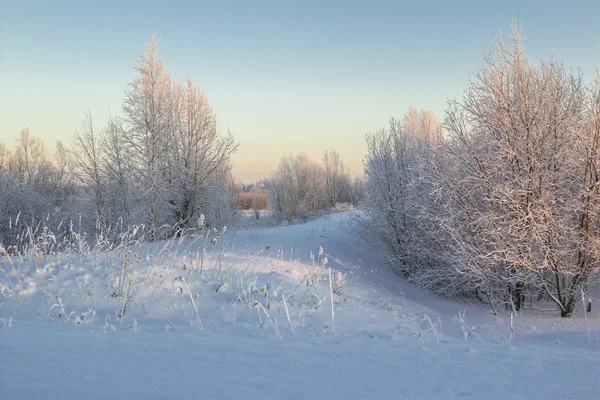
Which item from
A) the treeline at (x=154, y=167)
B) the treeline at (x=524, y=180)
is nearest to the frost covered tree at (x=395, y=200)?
the treeline at (x=524, y=180)

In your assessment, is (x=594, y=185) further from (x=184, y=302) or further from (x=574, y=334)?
(x=184, y=302)

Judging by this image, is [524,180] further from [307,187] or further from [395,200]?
[307,187]

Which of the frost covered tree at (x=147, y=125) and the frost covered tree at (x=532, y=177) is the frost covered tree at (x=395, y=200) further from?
the frost covered tree at (x=147, y=125)

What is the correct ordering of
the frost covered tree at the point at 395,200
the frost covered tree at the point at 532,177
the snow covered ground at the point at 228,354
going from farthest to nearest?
1. the frost covered tree at the point at 395,200
2. the frost covered tree at the point at 532,177
3. the snow covered ground at the point at 228,354

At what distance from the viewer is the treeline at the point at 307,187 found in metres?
43.4

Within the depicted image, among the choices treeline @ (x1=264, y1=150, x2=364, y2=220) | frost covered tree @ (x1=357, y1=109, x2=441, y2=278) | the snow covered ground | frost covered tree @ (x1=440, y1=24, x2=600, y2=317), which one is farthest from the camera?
treeline @ (x1=264, y1=150, x2=364, y2=220)

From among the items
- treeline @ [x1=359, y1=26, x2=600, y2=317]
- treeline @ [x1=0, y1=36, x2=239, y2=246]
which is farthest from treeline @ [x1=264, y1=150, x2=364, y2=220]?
treeline @ [x1=359, y1=26, x2=600, y2=317]

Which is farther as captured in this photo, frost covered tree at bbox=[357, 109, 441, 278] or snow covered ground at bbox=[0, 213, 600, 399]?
frost covered tree at bbox=[357, 109, 441, 278]

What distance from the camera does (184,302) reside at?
5.09 metres

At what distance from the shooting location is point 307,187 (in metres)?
44.2

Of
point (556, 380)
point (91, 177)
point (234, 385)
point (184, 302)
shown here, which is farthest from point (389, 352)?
point (91, 177)

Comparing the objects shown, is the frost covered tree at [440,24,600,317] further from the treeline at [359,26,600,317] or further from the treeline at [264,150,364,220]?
the treeline at [264,150,364,220]

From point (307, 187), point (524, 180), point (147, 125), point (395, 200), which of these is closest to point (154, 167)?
point (147, 125)

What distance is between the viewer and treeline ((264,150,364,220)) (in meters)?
43.4
